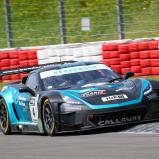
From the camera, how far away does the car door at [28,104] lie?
1144 centimetres

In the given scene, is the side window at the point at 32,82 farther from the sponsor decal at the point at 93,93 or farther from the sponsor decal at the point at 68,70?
the sponsor decal at the point at 93,93

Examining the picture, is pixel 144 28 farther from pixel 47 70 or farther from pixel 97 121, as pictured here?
pixel 97 121

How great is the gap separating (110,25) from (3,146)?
9730 mm

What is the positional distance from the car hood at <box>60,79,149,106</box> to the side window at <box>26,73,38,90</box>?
115 centimetres

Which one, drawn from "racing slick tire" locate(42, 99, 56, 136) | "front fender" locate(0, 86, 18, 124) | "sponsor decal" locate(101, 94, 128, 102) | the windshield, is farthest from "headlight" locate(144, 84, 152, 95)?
"front fender" locate(0, 86, 18, 124)

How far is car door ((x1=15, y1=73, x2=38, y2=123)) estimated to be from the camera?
1144cm

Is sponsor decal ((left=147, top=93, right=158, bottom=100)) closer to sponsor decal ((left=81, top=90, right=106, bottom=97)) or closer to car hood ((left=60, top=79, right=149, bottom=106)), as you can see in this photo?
car hood ((left=60, top=79, right=149, bottom=106))

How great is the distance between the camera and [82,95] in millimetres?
10625

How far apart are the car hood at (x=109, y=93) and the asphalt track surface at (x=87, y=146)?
46cm

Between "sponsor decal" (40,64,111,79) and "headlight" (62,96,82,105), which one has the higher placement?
"sponsor decal" (40,64,111,79)

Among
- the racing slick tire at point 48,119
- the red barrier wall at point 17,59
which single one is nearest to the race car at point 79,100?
the racing slick tire at point 48,119

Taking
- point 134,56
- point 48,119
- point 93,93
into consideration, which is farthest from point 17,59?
point 93,93

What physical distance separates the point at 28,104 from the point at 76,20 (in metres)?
8.63

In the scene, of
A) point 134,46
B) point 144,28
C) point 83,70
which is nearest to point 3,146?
point 83,70
